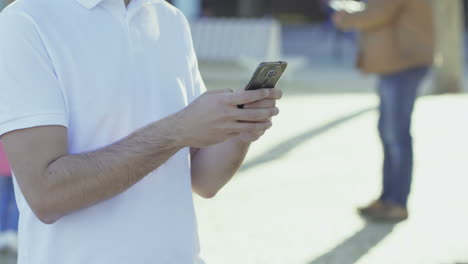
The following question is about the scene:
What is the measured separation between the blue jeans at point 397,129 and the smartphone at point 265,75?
372cm

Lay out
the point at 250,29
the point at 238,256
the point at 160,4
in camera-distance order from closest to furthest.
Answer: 1. the point at 160,4
2. the point at 238,256
3. the point at 250,29

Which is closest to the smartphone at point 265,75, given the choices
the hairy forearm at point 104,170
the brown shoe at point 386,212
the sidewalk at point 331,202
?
the hairy forearm at point 104,170

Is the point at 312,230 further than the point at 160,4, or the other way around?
the point at 312,230

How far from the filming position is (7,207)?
480cm

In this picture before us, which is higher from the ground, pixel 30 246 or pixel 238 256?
pixel 30 246

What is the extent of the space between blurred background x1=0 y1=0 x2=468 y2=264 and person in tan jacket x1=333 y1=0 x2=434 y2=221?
0.36 metres

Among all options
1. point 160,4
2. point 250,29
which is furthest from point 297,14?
point 160,4

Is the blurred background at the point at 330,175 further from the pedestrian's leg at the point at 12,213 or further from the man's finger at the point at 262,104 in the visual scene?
the man's finger at the point at 262,104

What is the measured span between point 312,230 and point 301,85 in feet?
25.6

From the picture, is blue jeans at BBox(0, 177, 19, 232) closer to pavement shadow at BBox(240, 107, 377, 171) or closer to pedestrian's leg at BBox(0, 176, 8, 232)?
pedestrian's leg at BBox(0, 176, 8, 232)

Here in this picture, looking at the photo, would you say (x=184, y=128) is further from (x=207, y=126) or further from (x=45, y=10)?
(x=45, y=10)

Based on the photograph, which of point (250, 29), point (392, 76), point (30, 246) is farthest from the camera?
point (250, 29)

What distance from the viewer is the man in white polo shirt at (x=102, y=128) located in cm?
151

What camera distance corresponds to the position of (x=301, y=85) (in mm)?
12961
